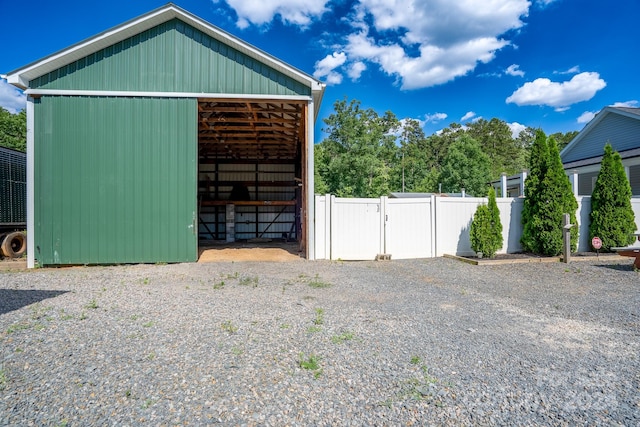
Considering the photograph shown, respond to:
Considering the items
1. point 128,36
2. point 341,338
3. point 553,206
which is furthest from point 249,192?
point 341,338

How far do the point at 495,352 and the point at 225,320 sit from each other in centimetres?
267

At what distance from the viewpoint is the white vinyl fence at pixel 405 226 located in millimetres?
8734

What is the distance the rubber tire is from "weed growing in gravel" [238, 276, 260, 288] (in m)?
6.66

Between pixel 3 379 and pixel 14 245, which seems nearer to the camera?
pixel 3 379

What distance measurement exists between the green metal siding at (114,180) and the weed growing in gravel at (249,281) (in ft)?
7.84

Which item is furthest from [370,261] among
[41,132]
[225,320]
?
[41,132]

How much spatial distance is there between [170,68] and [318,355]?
7685 millimetres

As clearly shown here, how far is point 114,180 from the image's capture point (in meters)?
7.88

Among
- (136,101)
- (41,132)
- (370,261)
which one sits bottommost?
(370,261)

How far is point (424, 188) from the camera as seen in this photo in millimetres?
35750

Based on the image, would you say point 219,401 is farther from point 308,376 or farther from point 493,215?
point 493,215

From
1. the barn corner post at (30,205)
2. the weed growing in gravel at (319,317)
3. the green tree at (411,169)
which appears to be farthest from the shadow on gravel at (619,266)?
the green tree at (411,169)

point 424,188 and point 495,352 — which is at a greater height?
point 424,188

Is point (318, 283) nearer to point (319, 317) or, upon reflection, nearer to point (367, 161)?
point (319, 317)
